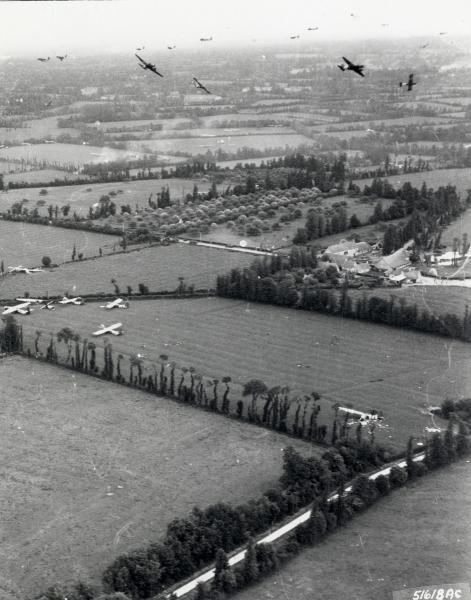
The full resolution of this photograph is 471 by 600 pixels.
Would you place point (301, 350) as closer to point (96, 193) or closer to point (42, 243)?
point (42, 243)

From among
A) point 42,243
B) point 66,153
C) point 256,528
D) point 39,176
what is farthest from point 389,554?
point 66,153

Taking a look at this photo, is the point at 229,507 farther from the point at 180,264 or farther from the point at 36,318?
the point at 180,264

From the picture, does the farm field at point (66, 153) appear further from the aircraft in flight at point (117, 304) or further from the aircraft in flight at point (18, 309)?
the aircraft in flight at point (117, 304)

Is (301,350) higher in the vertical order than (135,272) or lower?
lower

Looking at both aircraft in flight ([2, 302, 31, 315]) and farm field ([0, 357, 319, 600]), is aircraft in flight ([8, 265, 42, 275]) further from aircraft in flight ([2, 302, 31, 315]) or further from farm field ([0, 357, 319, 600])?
farm field ([0, 357, 319, 600])

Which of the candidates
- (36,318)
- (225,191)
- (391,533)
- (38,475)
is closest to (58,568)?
(38,475)

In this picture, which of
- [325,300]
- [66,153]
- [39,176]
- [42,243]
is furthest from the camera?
[66,153]
